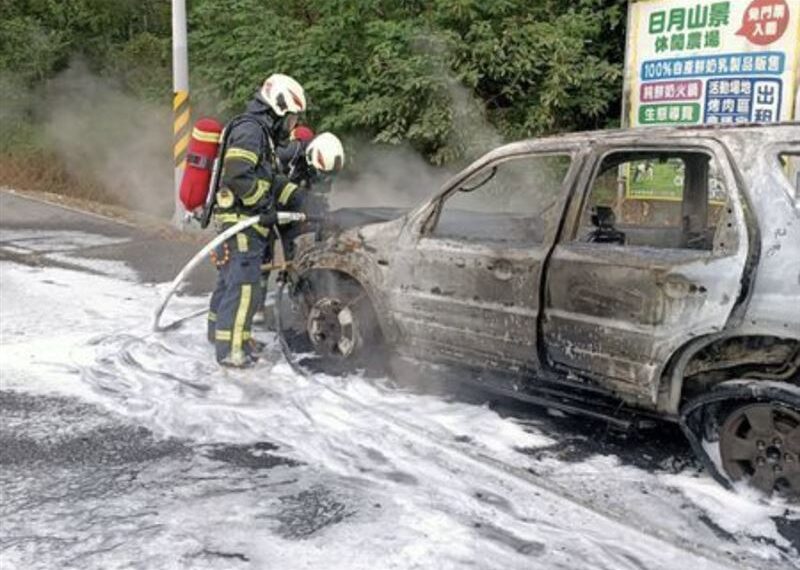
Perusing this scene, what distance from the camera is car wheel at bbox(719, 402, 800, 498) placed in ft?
12.2

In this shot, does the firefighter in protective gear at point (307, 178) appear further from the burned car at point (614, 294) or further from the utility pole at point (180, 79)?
the utility pole at point (180, 79)

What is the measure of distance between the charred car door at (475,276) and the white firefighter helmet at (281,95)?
1258 mm

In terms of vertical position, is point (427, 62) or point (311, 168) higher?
point (427, 62)

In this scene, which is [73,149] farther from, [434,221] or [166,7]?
[434,221]

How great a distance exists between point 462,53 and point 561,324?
6382mm

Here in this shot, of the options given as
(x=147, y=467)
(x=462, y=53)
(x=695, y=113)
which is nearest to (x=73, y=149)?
(x=462, y=53)

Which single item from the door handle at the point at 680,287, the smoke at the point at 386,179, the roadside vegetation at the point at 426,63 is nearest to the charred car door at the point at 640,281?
the door handle at the point at 680,287

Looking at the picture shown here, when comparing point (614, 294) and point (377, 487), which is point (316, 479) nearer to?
point (377, 487)

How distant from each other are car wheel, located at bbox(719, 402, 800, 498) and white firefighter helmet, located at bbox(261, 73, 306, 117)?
3.36 meters

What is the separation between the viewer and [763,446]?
3797 millimetres

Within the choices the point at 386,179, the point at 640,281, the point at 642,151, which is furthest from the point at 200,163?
the point at 386,179

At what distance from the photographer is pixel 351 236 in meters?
5.50

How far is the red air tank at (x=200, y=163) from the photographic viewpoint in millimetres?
5797

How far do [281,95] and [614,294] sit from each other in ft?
8.88
